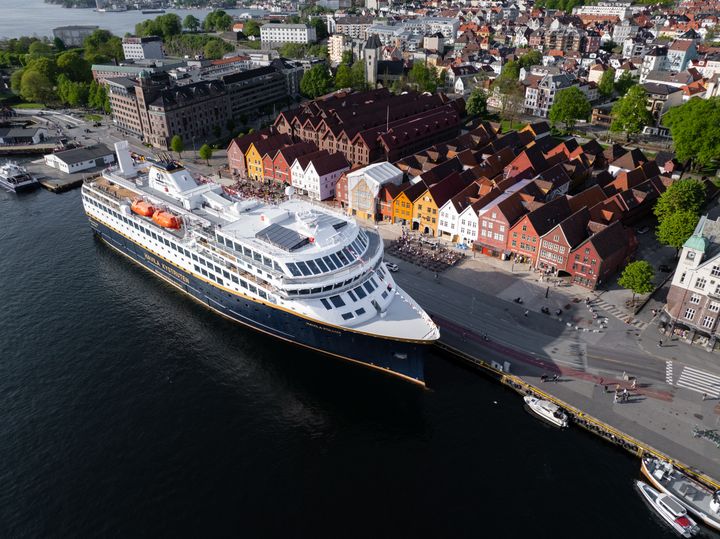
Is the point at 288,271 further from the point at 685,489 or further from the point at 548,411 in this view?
the point at 685,489

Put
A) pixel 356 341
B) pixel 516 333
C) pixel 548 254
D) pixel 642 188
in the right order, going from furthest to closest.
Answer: pixel 642 188 → pixel 548 254 → pixel 516 333 → pixel 356 341

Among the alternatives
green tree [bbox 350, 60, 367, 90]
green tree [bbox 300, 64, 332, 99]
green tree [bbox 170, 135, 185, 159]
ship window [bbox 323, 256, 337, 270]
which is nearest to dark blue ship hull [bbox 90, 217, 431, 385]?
ship window [bbox 323, 256, 337, 270]

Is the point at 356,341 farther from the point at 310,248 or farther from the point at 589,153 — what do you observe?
the point at 589,153

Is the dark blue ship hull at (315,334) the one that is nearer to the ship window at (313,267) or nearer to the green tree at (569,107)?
the ship window at (313,267)

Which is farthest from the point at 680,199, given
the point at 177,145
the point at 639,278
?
the point at 177,145

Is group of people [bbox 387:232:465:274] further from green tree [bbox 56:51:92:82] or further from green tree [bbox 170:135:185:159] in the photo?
green tree [bbox 56:51:92:82]

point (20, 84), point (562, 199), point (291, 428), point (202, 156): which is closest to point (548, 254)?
point (562, 199)
